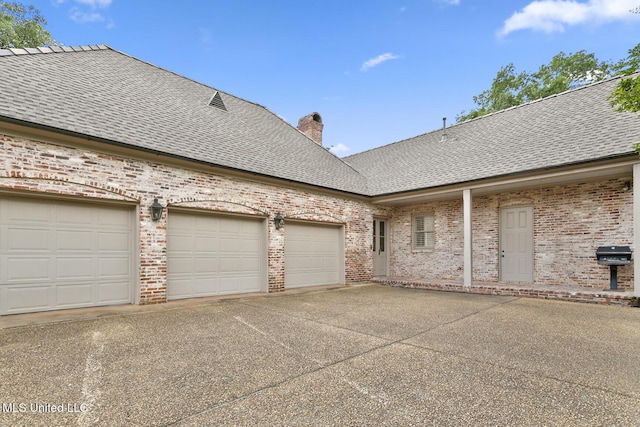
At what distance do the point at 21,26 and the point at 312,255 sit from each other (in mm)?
18718

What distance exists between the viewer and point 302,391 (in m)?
2.77

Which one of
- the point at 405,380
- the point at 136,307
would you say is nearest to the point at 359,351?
the point at 405,380

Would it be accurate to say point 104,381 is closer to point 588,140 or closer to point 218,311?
point 218,311

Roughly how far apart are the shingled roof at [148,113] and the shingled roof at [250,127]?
0.03m

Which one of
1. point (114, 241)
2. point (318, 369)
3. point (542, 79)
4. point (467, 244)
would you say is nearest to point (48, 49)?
point (114, 241)

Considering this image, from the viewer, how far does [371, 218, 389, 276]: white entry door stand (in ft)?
39.4

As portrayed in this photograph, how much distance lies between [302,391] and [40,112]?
262 inches

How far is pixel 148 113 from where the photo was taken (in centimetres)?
784

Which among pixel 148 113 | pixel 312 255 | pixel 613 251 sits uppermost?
pixel 148 113

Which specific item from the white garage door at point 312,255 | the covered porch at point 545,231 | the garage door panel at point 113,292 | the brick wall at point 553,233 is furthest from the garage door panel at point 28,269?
the brick wall at point 553,233

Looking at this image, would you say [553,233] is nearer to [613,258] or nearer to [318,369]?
[613,258]

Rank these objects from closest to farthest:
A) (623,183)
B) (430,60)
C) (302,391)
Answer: (302,391), (623,183), (430,60)

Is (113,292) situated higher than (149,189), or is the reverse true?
(149,189)

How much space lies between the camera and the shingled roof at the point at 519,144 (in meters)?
7.66
